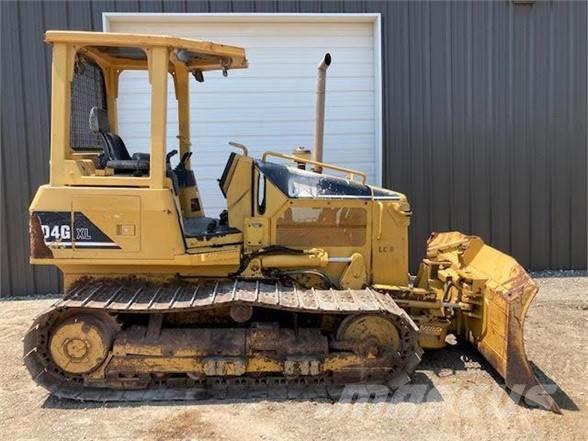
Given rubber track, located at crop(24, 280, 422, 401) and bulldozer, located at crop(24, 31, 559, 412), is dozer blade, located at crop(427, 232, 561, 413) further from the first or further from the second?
rubber track, located at crop(24, 280, 422, 401)

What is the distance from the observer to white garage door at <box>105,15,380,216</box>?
27.2 ft

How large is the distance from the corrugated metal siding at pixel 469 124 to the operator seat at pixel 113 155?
11.5 feet

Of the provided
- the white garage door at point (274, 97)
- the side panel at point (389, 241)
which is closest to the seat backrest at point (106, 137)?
the side panel at point (389, 241)

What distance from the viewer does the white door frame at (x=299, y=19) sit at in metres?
8.03

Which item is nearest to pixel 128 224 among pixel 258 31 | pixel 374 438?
pixel 374 438

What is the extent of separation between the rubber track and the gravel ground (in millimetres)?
148

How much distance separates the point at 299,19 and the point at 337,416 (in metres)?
6.07

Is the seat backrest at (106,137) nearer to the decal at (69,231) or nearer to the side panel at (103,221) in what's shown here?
the side panel at (103,221)

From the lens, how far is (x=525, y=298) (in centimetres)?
439

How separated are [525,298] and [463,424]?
112cm

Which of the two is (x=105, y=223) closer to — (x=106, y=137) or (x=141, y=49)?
(x=106, y=137)

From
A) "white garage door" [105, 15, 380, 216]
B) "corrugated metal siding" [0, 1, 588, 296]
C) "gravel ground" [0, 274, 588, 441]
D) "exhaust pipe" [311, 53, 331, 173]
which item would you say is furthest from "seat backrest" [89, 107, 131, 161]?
"corrugated metal siding" [0, 1, 588, 296]

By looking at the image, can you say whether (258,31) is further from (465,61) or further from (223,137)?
(465,61)

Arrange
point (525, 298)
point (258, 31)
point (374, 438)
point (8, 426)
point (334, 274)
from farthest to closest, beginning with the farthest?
point (258, 31), point (334, 274), point (525, 298), point (8, 426), point (374, 438)
